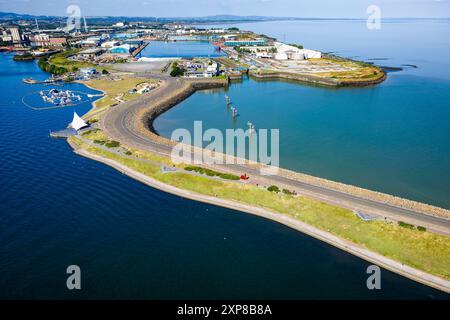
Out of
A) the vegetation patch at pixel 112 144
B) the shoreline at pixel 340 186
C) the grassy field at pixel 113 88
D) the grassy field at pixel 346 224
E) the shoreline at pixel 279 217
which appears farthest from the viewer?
the grassy field at pixel 113 88

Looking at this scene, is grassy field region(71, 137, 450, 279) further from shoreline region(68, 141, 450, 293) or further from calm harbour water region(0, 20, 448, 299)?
calm harbour water region(0, 20, 448, 299)

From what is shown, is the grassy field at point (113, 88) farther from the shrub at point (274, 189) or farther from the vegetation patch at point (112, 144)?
the shrub at point (274, 189)

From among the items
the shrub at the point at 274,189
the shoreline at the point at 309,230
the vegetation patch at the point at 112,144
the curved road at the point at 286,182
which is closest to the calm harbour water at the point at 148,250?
the shoreline at the point at 309,230

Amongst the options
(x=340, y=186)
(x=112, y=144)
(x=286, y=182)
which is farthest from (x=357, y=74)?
(x=112, y=144)

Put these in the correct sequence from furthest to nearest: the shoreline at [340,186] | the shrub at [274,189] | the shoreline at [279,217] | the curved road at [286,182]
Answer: the shrub at [274,189] < the shoreline at [340,186] < the curved road at [286,182] < the shoreline at [279,217]

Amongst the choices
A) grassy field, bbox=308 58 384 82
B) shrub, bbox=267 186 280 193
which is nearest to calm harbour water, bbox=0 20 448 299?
shrub, bbox=267 186 280 193

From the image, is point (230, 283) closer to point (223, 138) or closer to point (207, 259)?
point (207, 259)
